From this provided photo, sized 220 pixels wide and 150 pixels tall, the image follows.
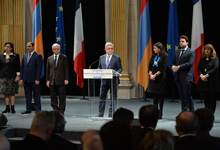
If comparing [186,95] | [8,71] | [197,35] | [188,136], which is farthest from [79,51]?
[188,136]

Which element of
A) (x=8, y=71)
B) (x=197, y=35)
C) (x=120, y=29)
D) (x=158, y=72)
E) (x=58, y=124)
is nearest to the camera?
(x=58, y=124)

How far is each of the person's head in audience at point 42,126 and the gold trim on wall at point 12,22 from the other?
9.22 metres

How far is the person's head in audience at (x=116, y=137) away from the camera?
82.6 inches

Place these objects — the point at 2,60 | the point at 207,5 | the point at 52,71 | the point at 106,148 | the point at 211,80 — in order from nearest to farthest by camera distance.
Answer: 1. the point at 106,148
2. the point at 211,80
3. the point at 52,71
4. the point at 2,60
5. the point at 207,5

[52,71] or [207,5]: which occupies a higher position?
[207,5]

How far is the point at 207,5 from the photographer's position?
391 inches

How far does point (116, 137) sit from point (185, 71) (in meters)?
4.70

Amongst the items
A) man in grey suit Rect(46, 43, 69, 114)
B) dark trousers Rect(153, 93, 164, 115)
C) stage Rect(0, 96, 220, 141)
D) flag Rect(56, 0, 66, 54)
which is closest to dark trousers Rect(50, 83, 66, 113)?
man in grey suit Rect(46, 43, 69, 114)

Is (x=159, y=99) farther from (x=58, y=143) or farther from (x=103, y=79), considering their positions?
(x=58, y=143)

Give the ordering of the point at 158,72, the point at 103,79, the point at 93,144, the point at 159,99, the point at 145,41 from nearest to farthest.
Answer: the point at 93,144, the point at 158,72, the point at 159,99, the point at 103,79, the point at 145,41

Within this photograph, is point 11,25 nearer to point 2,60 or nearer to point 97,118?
point 2,60

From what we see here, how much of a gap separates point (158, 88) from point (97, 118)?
1.18m

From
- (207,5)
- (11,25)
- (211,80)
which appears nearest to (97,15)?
(11,25)

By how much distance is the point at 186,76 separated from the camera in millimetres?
6609
